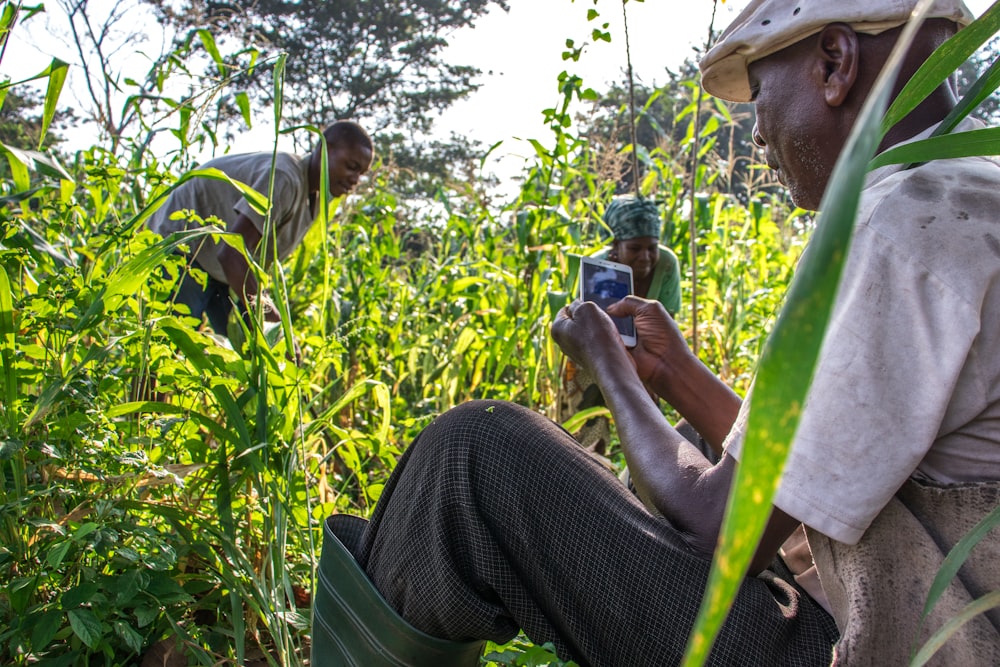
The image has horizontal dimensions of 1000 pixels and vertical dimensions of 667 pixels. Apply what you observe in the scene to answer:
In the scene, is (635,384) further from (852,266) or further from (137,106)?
(137,106)

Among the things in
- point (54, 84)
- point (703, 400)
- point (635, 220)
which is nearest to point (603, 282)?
point (703, 400)

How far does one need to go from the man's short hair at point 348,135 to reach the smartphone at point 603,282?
180 cm

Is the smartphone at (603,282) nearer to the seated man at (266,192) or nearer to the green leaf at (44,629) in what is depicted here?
the green leaf at (44,629)

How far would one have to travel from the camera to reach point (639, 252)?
3.33 m

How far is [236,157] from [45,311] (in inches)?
86.6

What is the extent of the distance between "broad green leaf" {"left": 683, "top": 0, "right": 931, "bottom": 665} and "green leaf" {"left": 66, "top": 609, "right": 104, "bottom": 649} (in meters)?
1.00

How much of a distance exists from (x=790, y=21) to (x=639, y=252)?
7.55 ft

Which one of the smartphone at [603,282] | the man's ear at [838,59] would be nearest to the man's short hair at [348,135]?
the smartphone at [603,282]

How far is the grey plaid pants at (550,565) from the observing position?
3.11 feet

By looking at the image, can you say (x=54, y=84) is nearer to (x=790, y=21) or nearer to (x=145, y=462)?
(x=145, y=462)

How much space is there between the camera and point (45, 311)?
1.32 metres

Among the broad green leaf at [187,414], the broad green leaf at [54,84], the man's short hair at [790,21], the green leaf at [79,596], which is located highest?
the broad green leaf at [54,84]

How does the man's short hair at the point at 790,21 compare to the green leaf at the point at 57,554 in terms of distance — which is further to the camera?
the green leaf at the point at 57,554

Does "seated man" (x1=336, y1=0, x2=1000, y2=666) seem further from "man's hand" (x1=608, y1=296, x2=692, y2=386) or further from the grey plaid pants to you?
"man's hand" (x1=608, y1=296, x2=692, y2=386)
